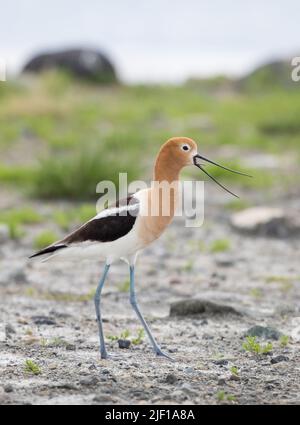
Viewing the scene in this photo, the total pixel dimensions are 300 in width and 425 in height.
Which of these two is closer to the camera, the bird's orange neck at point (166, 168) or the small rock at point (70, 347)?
the bird's orange neck at point (166, 168)

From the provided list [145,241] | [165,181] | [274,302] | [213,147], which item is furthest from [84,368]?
[213,147]

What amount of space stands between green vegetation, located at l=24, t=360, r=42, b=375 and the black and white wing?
1.96ft

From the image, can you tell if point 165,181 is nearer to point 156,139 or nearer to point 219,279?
point 219,279

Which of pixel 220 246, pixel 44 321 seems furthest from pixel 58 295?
pixel 220 246

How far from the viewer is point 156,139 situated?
16531 mm

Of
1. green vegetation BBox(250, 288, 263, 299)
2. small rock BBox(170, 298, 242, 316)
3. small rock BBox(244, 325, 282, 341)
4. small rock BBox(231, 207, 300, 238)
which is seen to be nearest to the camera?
small rock BBox(244, 325, 282, 341)

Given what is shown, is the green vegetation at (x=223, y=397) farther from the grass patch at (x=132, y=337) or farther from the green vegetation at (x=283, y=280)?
the green vegetation at (x=283, y=280)

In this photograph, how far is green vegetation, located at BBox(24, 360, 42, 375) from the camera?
4.76 meters

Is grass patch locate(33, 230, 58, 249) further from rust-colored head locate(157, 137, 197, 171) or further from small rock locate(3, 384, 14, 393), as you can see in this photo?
small rock locate(3, 384, 14, 393)

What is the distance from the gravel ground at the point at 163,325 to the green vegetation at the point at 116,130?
1.83 meters

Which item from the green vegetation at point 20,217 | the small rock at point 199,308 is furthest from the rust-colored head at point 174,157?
the green vegetation at point 20,217

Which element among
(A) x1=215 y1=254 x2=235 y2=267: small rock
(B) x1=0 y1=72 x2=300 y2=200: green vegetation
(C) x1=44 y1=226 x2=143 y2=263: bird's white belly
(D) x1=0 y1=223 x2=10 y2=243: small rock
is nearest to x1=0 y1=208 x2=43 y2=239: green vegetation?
(D) x1=0 y1=223 x2=10 y2=243: small rock

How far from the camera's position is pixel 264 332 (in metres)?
5.84

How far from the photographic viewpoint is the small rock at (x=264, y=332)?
579 cm
